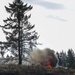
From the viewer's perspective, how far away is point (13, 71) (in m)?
52.6

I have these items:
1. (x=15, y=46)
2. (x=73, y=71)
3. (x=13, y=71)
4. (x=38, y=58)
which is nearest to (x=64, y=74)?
(x=73, y=71)

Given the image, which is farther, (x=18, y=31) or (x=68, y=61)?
(x=68, y=61)

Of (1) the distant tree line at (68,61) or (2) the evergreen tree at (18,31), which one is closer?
(2) the evergreen tree at (18,31)

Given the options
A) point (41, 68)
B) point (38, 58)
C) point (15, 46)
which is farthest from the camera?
point (38, 58)

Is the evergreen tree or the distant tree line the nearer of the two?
the evergreen tree

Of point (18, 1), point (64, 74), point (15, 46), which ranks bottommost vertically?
point (64, 74)

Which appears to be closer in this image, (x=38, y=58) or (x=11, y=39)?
(x=11, y=39)

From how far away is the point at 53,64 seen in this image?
Result: 271 ft

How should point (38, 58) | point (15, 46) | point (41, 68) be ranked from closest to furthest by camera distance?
point (41, 68)
point (15, 46)
point (38, 58)

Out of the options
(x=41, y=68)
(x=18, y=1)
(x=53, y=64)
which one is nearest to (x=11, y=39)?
(x=18, y=1)

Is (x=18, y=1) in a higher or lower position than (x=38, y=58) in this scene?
higher

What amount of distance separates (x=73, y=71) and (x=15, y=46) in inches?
540

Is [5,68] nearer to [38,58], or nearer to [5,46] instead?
[5,46]

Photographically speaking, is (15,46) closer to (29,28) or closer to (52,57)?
(29,28)
